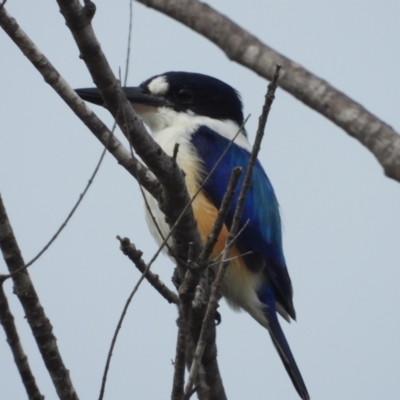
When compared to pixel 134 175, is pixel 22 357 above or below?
below

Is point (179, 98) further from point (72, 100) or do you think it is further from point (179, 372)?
point (179, 372)

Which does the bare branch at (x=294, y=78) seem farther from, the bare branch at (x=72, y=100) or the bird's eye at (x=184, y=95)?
the bird's eye at (x=184, y=95)

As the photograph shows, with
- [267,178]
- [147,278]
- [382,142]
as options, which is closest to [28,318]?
[147,278]

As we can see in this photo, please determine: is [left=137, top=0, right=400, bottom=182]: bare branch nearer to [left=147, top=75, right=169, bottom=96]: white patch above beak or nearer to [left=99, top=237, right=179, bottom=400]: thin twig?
[left=99, top=237, right=179, bottom=400]: thin twig

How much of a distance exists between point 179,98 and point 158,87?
165mm

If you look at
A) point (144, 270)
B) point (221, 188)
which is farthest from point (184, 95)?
point (144, 270)

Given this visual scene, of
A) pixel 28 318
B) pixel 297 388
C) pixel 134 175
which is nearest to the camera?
pixel 28 318

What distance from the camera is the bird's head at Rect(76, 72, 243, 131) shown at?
6.01m

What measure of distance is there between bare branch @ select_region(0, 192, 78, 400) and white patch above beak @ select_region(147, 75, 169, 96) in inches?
105

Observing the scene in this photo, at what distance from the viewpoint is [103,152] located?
3.48 metres

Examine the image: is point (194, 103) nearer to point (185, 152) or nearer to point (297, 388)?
point (185, 152)

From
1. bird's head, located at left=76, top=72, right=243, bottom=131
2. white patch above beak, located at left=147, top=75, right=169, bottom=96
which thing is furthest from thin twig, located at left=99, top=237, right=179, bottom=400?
white patch above beak, located at left=147, top=75, right=169, bottom=96

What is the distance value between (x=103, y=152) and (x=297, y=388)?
2.70 m

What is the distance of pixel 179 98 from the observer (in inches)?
241
